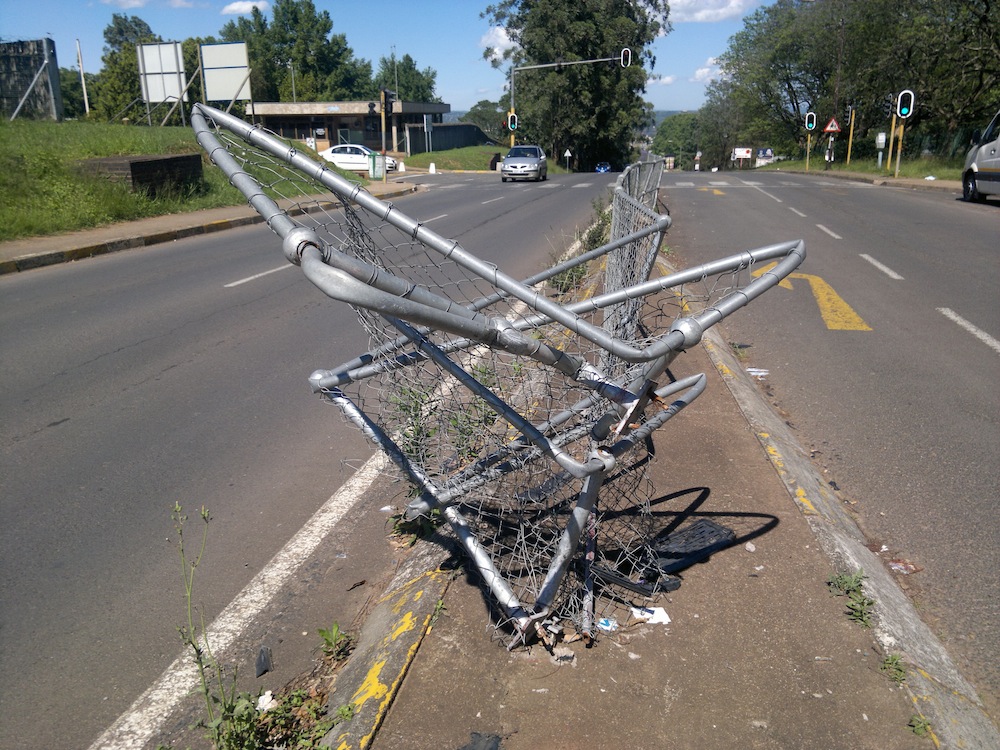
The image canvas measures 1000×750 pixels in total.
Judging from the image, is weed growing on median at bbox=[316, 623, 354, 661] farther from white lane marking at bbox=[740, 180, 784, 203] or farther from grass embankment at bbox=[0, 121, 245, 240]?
white lane marking at bbox=[740, 180, 784, 203]

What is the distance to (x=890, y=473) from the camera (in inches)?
181

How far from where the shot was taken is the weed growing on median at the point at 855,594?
291 cm

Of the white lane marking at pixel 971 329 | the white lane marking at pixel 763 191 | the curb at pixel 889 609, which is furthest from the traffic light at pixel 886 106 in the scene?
the curb at pixel 889 609

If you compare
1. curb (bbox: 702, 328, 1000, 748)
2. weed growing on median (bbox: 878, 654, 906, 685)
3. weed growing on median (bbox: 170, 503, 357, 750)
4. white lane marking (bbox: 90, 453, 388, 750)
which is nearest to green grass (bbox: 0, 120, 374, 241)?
white lane marking (bbox: 90, 453, 388, 750)

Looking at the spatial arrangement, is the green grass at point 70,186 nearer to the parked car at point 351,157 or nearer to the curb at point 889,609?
the curb at point 889,609

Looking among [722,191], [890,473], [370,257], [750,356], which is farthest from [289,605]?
[722,191]

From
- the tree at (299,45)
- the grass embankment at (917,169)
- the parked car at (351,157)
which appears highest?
the tree at (299,45)

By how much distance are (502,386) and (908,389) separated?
434 cm

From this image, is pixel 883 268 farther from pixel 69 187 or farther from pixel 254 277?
pixel 69 187

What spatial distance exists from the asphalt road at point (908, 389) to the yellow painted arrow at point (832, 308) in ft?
0.08

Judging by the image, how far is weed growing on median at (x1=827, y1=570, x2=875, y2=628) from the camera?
2906 mm

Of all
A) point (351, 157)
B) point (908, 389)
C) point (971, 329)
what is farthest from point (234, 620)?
point (351, 157)

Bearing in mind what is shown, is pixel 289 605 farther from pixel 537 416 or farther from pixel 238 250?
pixel 238 250

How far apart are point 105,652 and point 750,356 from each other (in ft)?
18.3
